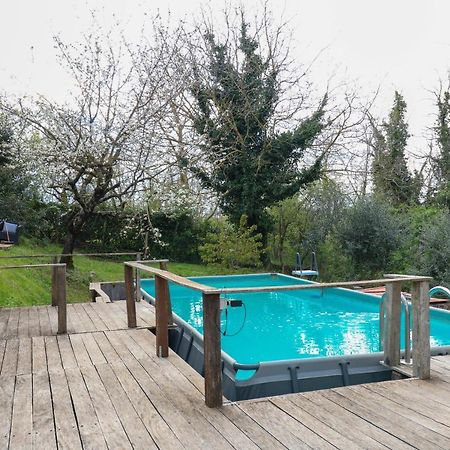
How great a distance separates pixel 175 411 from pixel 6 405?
1055mm

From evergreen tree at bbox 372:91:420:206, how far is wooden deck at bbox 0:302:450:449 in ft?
43.3

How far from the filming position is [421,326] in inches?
133

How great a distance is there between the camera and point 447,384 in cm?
325

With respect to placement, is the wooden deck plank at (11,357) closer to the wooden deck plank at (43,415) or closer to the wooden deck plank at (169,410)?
the wooden deck plank at (43,415)

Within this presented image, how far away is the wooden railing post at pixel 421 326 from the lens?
336cm

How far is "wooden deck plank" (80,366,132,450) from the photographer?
2.37m

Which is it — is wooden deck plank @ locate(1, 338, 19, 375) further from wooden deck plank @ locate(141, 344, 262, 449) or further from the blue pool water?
the blue pool water

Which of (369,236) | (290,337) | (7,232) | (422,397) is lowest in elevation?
(290,337)

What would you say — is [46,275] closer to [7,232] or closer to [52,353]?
[7,232]

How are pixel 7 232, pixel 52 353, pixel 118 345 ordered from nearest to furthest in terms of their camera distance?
pixel 52 353
pixel 118 345
pixel 7 232

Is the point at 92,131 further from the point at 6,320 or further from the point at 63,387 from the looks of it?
Answer: the point at 63,387

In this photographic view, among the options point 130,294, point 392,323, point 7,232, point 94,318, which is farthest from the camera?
point 7,232

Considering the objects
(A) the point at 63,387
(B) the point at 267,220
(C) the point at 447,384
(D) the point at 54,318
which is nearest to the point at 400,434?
(C) the point at 447,384

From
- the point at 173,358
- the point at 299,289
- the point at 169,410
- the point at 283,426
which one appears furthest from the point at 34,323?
the point at 283,426
